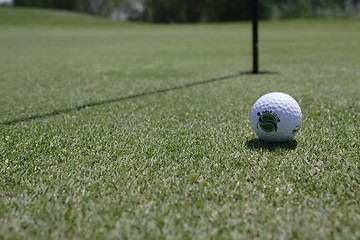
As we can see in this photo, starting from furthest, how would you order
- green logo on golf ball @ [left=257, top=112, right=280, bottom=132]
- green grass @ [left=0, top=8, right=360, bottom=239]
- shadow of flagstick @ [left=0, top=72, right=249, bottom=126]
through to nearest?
shadow of flagstick @ [left=0, top=72, right=249, bottom=126] → green logo on golf ball @ [left=257, top=112, right=280, bottom=132] → green grass @ [left=0, top=8, right=360, bottom=239]

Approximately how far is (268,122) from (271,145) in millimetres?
175

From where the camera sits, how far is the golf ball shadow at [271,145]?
2437 millimetres

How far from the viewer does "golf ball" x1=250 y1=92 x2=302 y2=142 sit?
2.43 metres

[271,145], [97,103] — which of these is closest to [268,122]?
[271,145]

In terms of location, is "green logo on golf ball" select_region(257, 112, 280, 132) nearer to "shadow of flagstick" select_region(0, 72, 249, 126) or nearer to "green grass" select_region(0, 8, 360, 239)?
"green grass" select_region(0, 8, 360, 239)

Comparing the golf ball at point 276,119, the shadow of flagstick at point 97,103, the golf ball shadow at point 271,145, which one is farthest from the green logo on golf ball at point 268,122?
the shadow of flagstick at point 97,103

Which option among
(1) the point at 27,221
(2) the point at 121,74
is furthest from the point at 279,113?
(2) the point at 121,74

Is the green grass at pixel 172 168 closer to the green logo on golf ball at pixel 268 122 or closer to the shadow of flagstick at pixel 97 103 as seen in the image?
the shadow of flagstick at pixel 97 103

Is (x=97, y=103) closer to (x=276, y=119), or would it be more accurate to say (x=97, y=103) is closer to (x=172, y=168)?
(x=172, y=168)

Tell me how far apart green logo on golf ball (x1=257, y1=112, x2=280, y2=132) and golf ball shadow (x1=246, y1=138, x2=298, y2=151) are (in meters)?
0.12

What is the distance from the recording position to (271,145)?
2502 millimetres

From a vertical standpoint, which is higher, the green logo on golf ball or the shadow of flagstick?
the green logo on golf ball

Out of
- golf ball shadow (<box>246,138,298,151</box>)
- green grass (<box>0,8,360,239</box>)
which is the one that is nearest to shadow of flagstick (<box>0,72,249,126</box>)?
green grass (<box>0,8,360,239</box>)

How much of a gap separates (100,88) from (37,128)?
6.95 ft
